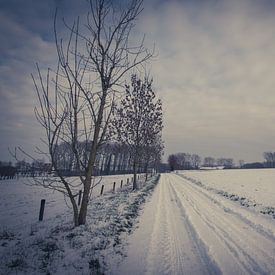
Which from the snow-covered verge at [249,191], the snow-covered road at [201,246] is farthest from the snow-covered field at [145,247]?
the snow-covered verge at [249,191]

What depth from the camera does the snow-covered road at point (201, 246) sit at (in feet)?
16.2

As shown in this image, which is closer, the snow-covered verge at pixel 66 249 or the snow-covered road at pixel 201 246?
the snow-covered verge at pixel 66 249

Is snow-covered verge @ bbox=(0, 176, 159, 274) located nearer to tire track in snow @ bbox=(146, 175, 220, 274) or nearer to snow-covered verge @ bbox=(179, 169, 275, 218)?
tire track in snow @ bbox=(146, 175, 220, 274)

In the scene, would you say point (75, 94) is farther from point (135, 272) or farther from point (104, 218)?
point (135, 272)

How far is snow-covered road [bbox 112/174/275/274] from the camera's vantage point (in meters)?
4.94

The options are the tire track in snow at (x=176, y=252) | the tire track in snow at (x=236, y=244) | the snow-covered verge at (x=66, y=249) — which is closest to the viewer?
the snow-covered verge at (x=66, y=249)

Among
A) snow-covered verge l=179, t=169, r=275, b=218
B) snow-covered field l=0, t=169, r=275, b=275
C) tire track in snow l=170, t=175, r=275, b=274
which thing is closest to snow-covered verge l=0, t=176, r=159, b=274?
snow-covered field l=0, t=169, r=275, b=275

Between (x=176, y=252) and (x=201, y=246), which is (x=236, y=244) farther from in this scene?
(x=176, y=252)

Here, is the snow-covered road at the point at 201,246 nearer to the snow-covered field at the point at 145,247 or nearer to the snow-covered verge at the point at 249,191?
the snow-covered field at the point at 145,247

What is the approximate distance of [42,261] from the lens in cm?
504

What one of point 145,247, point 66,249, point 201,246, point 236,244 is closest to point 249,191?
point 236,244

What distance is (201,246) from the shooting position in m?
6.29

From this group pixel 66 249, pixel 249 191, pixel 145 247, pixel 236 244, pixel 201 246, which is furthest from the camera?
pixel 249 191

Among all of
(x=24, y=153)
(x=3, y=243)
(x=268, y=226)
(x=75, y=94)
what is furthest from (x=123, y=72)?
(x=268, y=226)
